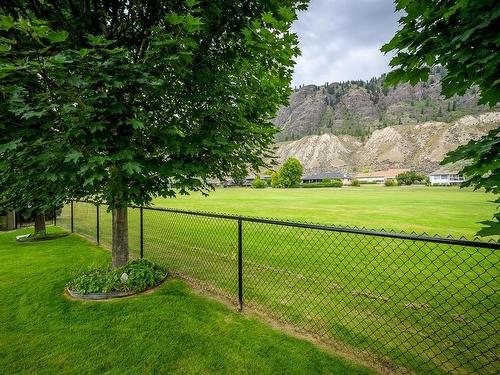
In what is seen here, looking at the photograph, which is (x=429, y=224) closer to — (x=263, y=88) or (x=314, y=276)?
(x=314, y=276)

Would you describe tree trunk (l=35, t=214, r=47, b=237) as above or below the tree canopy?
below

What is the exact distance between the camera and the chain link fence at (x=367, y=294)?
359 centimetres

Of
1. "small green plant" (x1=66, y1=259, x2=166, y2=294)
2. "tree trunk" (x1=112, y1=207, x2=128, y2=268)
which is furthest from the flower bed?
"tree trunk" (x1=112, y1=207, x2=128, y2=268)

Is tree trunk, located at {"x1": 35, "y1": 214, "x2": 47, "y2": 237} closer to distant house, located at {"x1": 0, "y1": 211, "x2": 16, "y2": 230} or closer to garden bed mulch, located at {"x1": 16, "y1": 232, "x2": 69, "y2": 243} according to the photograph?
garden bed mulch, located at {"x1": 16, "y1": 232, "x2": 69, "y2": 243}

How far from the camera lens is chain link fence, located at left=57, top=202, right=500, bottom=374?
3.59m

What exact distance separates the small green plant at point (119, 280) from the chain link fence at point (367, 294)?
955mm

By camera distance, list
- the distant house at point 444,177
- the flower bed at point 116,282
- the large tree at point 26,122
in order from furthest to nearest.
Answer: the distant house at point 444,177 < the flower bed at point 116,282 < the large tree at point 26,122

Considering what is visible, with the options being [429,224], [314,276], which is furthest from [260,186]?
[314,276]

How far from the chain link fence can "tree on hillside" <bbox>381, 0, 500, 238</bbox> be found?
2.60 ft

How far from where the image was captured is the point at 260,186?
8431cm

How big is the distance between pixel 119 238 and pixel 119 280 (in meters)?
0.94

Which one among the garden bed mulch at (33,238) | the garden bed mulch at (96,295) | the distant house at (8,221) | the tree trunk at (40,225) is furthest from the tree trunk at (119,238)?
the distant house at (8,221)

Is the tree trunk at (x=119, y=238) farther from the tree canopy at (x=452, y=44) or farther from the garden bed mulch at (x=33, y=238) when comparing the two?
the garden bed mulch at (x=33, y=238)

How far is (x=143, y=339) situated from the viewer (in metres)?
3.80
